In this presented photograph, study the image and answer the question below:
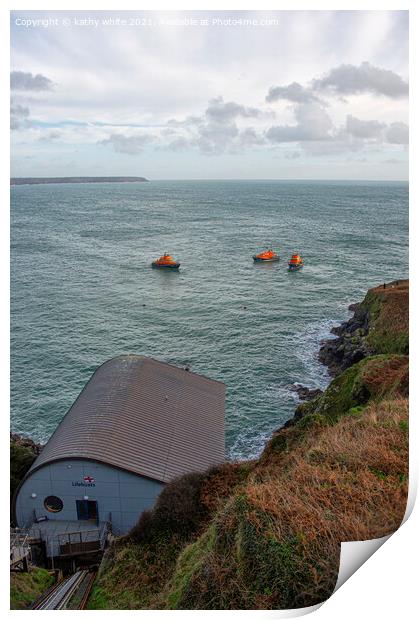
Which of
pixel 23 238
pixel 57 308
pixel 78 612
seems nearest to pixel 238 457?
pixel 78 612

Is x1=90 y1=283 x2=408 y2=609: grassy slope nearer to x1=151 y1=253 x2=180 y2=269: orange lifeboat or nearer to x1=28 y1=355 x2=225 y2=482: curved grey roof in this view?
x1=28 y1=355 x2=225 y2=482: curved grey roof

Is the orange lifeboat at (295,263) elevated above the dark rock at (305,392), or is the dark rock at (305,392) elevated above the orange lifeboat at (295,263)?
the orange lifeboat at (295,263)

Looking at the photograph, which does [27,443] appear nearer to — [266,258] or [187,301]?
[187,301]

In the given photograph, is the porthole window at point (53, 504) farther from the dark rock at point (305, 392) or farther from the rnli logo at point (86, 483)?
the dark rock at point (305, 392)

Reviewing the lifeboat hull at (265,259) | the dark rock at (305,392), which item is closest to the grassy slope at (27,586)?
the dark rock at (305,392)

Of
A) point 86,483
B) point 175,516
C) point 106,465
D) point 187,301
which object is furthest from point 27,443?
point 187,301

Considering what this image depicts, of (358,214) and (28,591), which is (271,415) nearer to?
(28,591)
